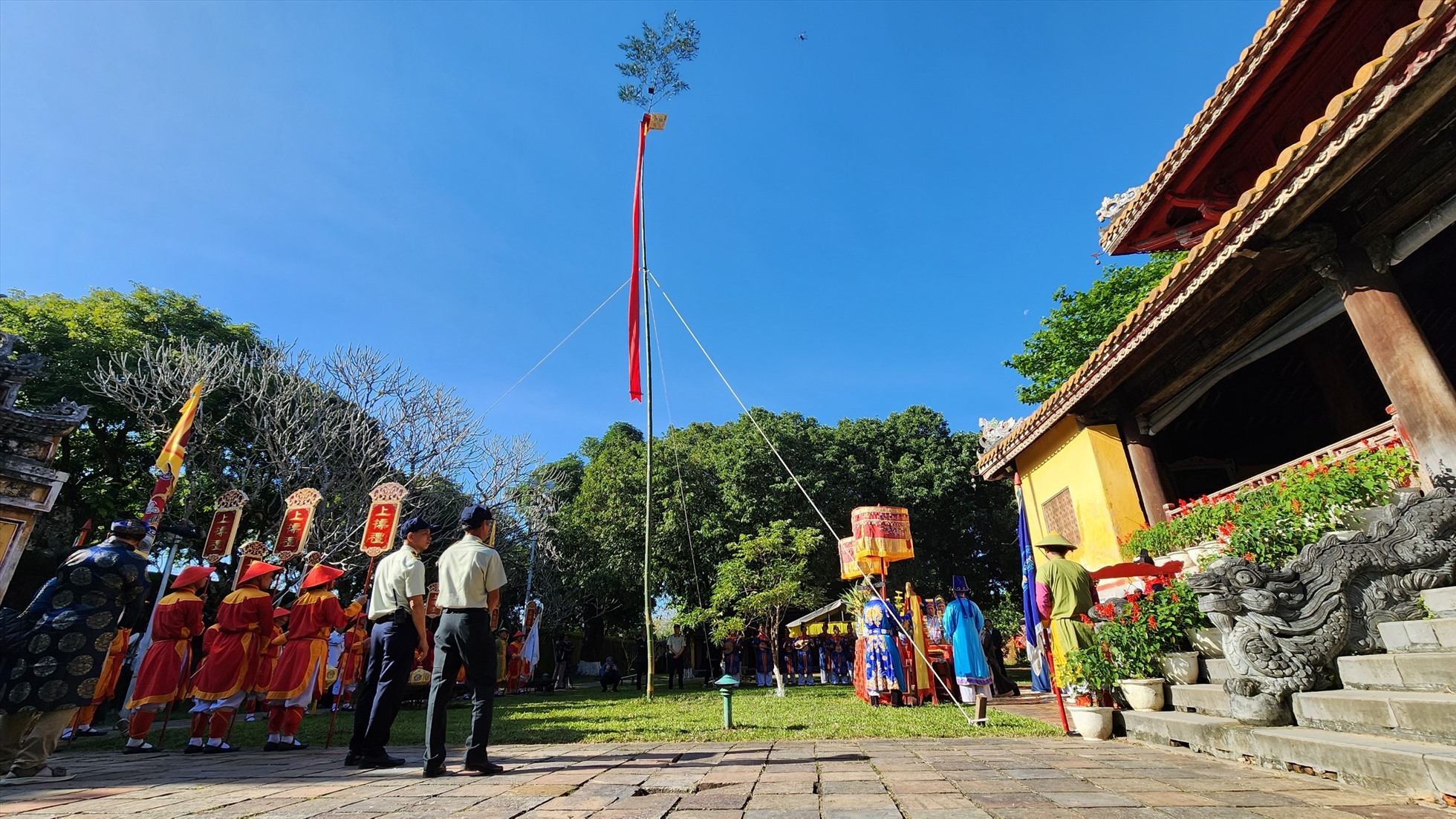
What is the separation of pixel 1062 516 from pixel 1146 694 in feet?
16.8

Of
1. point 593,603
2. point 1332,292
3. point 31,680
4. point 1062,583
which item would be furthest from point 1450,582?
point 593,603

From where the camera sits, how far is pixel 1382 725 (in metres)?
3.05

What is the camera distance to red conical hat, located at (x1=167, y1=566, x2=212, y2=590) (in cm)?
600

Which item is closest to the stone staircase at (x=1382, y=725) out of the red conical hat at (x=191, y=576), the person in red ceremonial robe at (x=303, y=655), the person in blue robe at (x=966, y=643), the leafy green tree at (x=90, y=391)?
the person in blue robe at (x=966, y=643)

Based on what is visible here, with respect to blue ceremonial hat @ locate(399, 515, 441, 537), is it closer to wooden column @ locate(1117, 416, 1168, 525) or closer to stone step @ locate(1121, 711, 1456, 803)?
stone step @ locate(1121, 711, 1456, 803)

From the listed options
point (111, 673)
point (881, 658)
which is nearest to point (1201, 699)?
point (881, 658)

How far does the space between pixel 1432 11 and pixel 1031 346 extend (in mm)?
16232

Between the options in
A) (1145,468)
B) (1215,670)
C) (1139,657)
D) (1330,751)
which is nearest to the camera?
(1330,751)

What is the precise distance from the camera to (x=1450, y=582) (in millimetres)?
3523

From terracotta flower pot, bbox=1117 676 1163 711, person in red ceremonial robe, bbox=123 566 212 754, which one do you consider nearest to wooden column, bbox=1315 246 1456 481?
terracotta flower pot, bbox=1117 676 1163 711

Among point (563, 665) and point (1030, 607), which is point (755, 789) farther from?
point (563, 665)

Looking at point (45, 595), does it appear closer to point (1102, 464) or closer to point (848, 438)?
point (1102, 464)

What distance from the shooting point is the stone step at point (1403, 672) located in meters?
3.04

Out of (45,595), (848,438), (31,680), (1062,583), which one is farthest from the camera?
(848,438)
